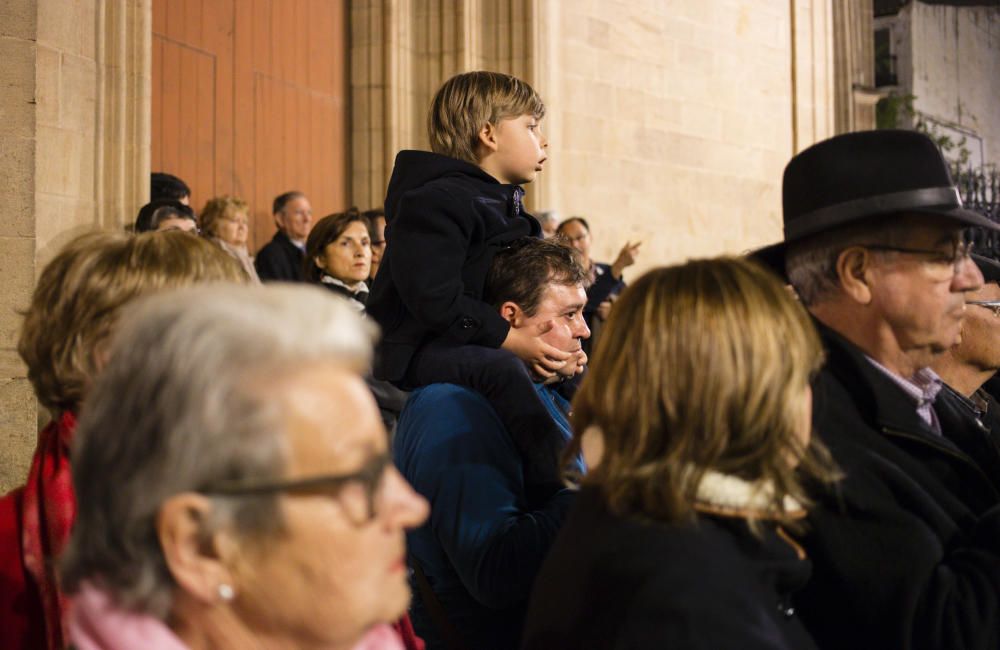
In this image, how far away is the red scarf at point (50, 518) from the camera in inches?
81.6

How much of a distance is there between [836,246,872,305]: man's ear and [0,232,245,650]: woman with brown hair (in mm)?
1286

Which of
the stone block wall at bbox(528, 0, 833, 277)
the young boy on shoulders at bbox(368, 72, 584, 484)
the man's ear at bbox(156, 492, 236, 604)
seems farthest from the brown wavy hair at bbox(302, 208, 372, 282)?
the man's ear at bbox(156, 492, 236, 604)

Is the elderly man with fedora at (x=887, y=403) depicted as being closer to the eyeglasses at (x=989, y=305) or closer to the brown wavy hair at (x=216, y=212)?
the eyeglasses at (x=989, y=305)

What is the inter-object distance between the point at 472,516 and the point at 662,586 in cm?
98

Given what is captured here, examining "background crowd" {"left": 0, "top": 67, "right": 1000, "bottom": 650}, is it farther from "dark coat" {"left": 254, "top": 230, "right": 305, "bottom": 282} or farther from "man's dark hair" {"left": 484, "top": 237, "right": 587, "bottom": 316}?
"dark coat" {"left": 254, "top": 230, "right": 305, "bottom": 282}

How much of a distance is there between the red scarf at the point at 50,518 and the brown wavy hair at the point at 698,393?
933mm

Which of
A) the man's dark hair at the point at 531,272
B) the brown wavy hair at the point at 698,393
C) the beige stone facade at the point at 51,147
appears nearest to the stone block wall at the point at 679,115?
the beige stone facade at the point at 51,147

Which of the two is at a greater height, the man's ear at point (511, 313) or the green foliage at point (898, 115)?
the green foliage at point (898, 115)

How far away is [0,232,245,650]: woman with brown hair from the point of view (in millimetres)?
2102

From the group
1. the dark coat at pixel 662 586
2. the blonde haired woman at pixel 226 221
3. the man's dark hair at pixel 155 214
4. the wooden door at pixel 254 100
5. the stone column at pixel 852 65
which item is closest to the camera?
the dark coat at pixel 662 586

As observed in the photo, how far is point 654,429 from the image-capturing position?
1.90 m

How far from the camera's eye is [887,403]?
2.48m

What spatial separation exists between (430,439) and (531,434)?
247 mm

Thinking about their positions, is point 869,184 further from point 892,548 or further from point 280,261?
point 280,261
